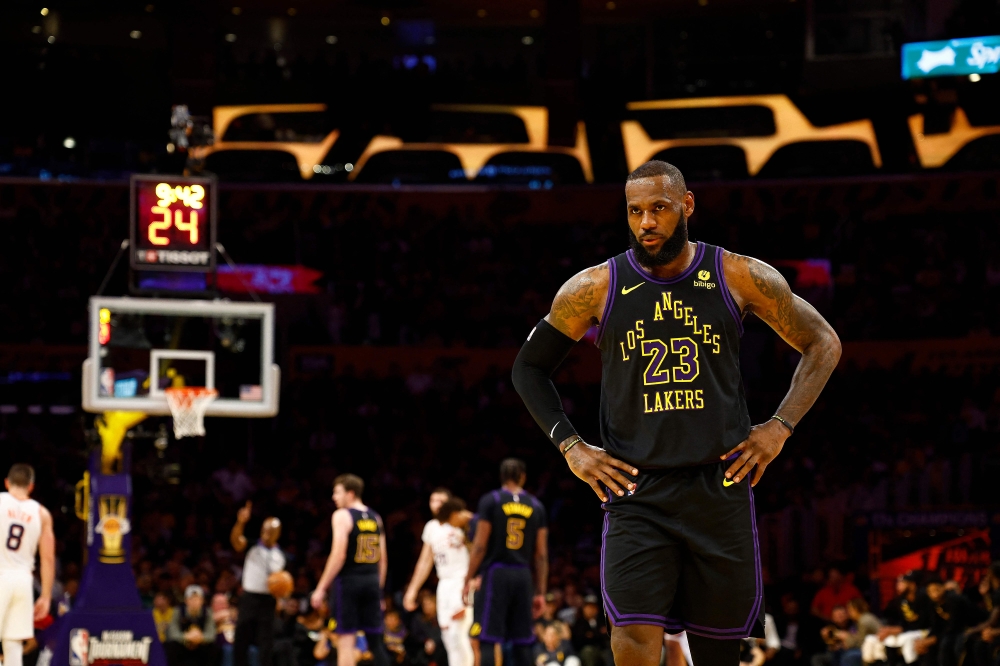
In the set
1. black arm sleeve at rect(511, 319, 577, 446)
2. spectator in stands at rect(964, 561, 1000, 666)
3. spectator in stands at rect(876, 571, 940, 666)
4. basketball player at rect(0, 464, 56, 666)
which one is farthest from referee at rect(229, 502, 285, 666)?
black arm sleeve at rect(511, 319, 577, 446)

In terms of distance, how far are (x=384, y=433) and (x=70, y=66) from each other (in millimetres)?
9987

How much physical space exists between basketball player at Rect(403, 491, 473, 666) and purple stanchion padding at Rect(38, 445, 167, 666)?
8.05 feet

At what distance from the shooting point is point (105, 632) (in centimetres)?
1159

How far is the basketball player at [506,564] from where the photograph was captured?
1098 cm

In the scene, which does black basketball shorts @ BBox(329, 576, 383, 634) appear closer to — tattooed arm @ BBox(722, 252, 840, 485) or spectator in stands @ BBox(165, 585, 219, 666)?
spectator in stands @ BBox(165, 585, 219, 666)

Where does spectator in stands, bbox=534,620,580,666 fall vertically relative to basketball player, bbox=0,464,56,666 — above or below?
below

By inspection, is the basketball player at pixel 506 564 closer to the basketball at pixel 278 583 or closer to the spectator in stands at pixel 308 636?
the basketball at pixel 278 583

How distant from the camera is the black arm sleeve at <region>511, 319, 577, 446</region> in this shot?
494 cm

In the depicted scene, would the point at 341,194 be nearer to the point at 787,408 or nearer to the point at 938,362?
the point at 938,362

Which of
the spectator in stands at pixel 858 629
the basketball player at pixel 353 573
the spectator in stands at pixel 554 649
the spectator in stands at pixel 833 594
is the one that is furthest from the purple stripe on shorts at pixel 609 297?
the spectator in stands at pixel 833 594

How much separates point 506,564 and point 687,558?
646 centimetres

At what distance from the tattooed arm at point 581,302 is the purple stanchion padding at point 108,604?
7894 mm

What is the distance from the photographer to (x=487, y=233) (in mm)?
23094

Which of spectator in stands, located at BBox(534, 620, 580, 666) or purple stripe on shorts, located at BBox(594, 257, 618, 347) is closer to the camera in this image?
purple stripe on shorts, located at BBox(594, 257, 618, 347)
